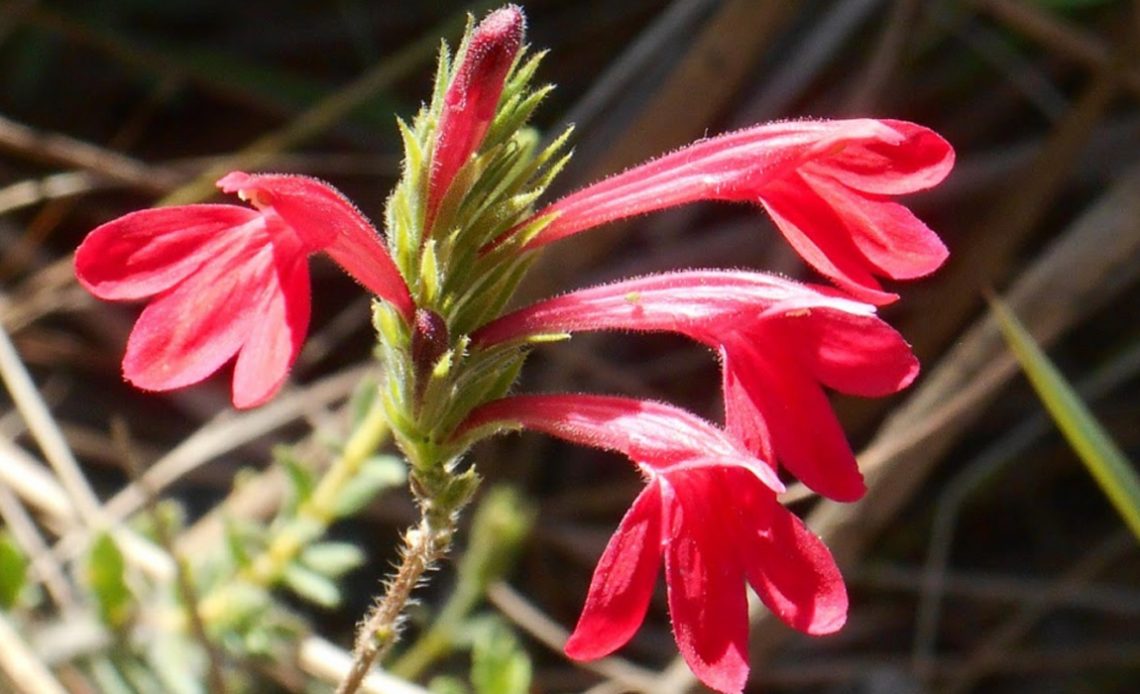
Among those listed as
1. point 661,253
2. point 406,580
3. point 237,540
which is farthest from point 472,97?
point 661,253

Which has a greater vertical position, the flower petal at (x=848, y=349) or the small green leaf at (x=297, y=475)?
the flower petal at (x=848, y=349)

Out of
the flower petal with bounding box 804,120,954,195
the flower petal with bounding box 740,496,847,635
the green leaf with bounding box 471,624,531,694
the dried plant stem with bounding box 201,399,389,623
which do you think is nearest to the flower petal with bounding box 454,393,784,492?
the flower petal with bounding box 740,496,847,635

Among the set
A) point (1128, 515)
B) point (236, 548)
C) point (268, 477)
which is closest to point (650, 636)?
point (268, 477)

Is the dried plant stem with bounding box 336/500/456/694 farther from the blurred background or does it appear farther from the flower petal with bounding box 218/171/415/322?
the blurred background

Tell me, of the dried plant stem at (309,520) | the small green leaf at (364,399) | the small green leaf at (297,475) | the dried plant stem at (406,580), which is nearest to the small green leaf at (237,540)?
the dried plant stem at (309,520)

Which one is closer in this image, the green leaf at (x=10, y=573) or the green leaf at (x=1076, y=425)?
the green leaf at (x=1076, y=425)

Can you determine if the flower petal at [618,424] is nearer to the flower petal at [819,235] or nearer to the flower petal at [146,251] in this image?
the flower petal at [819,235]

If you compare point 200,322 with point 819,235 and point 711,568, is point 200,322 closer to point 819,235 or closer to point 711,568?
point 711,568

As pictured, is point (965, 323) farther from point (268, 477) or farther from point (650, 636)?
point (268, 477)
